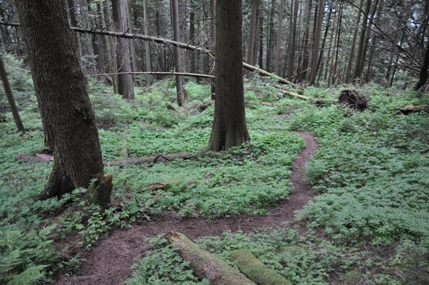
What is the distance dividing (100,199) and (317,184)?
477 centimetres

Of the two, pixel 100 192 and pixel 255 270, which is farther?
pixel 100 192

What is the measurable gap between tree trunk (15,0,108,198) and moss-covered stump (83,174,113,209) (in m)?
0.41

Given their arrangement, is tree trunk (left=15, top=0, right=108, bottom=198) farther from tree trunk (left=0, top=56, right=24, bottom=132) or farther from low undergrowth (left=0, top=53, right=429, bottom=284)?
tree trunk (left=0, top=56, right=24, bottom=132)

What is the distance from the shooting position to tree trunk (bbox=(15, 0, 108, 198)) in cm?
435

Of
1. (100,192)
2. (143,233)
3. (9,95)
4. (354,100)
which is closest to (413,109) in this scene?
(354,100)

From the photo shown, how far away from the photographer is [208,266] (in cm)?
326

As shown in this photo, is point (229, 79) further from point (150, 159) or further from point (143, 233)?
point (143, 233)

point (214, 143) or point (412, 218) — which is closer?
point (412, 218)

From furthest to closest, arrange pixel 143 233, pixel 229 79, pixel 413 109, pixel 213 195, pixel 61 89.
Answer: pixel 413 109 < pixel 229 79 < pixel 213 195 < pixel 61 89 < pixel 143 233

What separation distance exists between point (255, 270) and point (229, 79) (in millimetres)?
6052

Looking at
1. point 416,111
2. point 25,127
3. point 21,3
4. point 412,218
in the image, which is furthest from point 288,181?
point 25,127

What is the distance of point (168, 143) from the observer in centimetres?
1022

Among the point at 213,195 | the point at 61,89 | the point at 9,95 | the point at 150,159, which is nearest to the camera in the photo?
the point at 61,89

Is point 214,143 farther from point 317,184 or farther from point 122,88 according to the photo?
point 122,88
